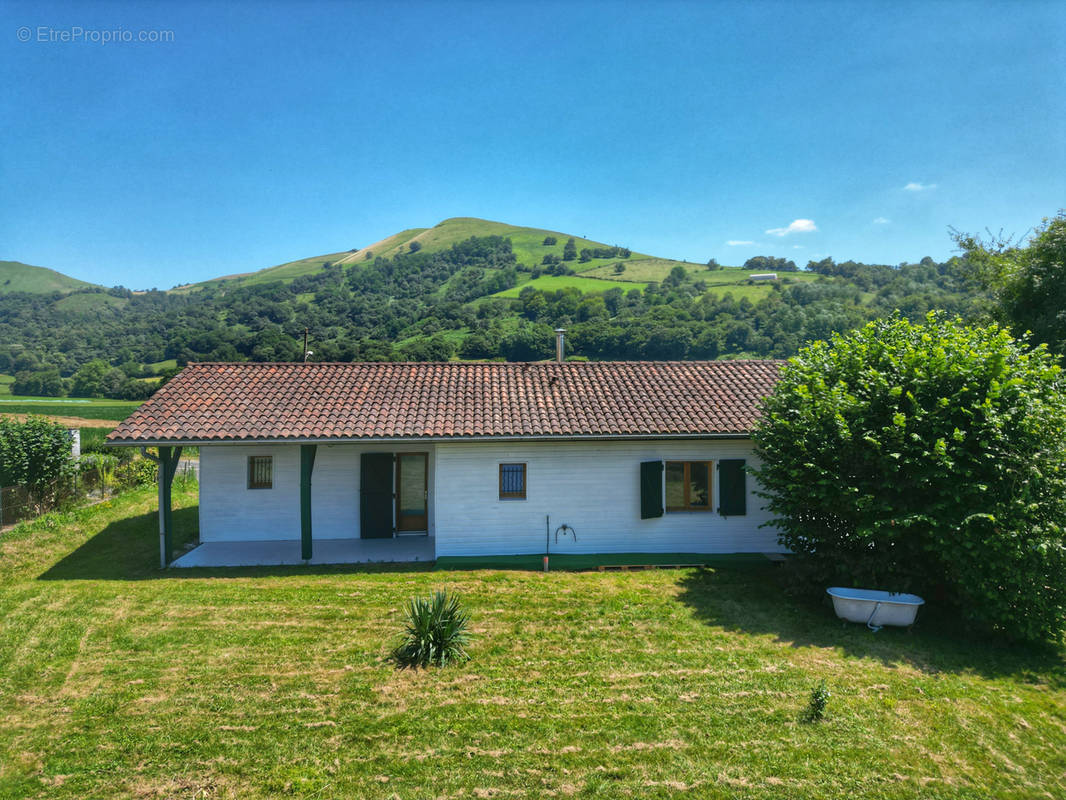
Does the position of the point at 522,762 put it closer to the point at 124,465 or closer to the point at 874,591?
the point at 874,591

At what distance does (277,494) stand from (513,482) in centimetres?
563

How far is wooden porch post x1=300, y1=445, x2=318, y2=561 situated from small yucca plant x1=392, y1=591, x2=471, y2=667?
188 inches

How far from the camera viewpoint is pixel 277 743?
18.9ft

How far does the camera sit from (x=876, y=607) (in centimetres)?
852

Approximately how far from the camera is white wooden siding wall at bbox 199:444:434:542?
42.8ft

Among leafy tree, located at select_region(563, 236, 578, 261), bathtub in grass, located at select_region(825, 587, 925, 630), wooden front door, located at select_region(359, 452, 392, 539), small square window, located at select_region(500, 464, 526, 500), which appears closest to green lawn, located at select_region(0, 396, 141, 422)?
wooden front door, located at select_region(359, 452, 392, 539)

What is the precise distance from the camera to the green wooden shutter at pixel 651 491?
11.9m

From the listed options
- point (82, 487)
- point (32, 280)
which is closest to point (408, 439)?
point (82, 487)

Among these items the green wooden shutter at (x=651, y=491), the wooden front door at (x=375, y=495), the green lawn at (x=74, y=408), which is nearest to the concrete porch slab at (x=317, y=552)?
the wooden front door at (x=375, y=495)

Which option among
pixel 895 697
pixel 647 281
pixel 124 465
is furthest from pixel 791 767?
pixel 647 281

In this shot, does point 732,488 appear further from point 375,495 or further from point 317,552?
point 317,552

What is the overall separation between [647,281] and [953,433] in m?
79.6

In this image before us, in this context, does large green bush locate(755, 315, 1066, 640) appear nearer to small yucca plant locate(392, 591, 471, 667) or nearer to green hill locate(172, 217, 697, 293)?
small yucca plant locate(392, 591, 471, 667)

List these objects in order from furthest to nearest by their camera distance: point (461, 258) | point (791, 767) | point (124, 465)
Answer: point (461, 258), point (124, 465), point (791, 767)
